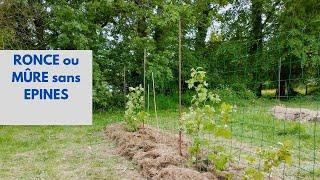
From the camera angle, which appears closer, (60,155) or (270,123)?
(60,155)

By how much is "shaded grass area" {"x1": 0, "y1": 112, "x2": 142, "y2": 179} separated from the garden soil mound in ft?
0.59

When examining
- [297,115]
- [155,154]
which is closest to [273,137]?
[297,115]

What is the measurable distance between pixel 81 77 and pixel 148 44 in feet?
16.6

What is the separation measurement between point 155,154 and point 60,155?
1805mm

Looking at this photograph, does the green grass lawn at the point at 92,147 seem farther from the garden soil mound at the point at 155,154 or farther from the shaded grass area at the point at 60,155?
the garden soil mound at the point at 155,154

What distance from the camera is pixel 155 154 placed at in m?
5.93

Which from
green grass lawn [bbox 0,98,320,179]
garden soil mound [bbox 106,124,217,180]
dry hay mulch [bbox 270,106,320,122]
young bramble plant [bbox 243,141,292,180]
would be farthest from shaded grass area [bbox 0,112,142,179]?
dry hay mulch [bbox 270,106,320,122]

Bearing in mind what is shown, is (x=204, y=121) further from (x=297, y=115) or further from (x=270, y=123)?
(x=297, y=115)

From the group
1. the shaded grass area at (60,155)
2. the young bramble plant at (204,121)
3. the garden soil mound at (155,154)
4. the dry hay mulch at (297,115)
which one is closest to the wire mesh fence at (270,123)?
the dry hay mulch at (297,115)

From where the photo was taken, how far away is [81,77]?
873 cm

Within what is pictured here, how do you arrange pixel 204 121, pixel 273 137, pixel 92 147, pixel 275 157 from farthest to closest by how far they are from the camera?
pixel 273 137, pixel 92 147, pixel 204 121, pixel 275 157

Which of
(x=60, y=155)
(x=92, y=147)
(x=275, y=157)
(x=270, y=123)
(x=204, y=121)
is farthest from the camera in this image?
Result: (x=270, y=123)

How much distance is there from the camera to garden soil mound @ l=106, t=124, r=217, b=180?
4938 mm

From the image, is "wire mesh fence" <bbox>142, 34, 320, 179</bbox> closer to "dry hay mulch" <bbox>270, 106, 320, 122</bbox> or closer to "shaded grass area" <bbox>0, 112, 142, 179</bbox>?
"dry hay mulch" <bbox>270, 106, 320, 122</bbox>
